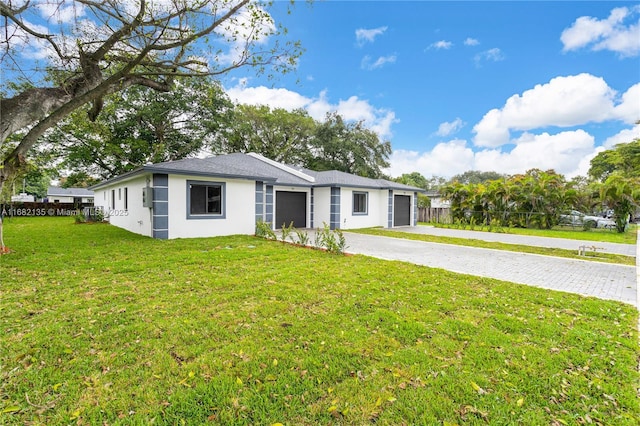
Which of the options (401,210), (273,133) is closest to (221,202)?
(401,210)

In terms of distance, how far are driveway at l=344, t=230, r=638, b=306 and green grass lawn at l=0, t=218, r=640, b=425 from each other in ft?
2.93

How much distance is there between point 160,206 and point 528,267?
10723 millimetres

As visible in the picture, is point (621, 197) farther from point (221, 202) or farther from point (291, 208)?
point (221, 202)

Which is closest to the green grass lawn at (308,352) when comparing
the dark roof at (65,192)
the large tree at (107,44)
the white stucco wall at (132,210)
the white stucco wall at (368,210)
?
the large tree at (107,44)

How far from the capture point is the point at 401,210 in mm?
18094

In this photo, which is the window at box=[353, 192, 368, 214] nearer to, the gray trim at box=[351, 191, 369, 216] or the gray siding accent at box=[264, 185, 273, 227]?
the gray trim at box=[351, 191, 369, 216]

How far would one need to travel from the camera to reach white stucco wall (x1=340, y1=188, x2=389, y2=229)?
15.3m

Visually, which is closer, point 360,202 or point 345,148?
point 360,202

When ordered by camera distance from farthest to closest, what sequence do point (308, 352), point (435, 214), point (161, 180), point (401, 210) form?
point (435, 214)
point (401, 210)
point (161, 180)
point (308, 352)

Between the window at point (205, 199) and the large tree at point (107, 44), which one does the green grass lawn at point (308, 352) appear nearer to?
the large tree at point (107, 44)

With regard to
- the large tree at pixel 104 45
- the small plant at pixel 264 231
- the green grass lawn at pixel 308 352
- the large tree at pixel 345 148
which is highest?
the large tree at pixel 345 148

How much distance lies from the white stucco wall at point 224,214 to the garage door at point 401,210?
9291 millimetres

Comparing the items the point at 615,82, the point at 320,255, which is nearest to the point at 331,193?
the point at 320,255

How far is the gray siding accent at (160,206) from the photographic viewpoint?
9599 millimetres
